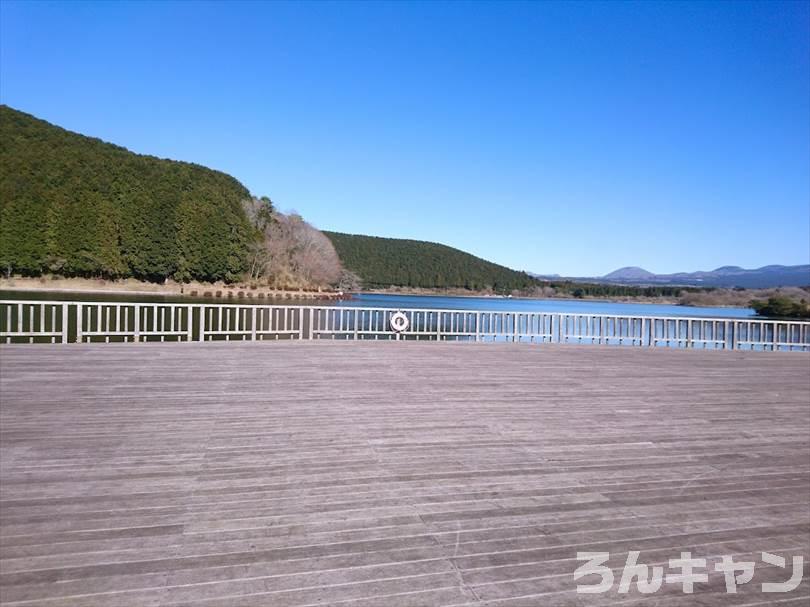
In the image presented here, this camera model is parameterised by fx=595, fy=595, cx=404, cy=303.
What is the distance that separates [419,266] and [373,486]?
6794cm

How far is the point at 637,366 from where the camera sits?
8.49 m

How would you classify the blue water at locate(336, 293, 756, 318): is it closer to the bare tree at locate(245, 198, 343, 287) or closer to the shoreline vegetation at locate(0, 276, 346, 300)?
the bare tree at locate(245, 198, 343, 287)

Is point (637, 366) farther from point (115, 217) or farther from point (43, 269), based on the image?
point (115, 217)

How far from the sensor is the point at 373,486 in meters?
3.18

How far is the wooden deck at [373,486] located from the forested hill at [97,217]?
42072 millimetres

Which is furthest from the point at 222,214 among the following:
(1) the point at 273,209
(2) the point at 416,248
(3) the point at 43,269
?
(2) the point at 416,248

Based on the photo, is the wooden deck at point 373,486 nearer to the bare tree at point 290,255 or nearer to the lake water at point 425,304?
the lake water at point 425,304

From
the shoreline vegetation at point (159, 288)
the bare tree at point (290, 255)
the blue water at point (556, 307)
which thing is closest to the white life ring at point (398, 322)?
the blue water at point (556, 307)

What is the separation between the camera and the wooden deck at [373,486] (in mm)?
2129

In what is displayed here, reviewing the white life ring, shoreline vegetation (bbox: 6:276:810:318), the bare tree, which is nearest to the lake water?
shoreline vegetation (bbox: 6:276:810:318)

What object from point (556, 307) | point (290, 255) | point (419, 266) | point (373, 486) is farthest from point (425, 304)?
point (373, 486)

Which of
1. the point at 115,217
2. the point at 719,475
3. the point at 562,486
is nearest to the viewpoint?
the point at 562,486

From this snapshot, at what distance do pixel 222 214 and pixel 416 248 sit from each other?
29.4 meters

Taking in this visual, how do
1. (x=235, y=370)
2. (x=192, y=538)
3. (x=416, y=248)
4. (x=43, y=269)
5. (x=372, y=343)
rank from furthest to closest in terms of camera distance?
(x=416, y=248), (x=43, y=269), (x=372, y=343), (x=235, y=370), (x=192, y=538)
